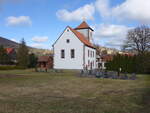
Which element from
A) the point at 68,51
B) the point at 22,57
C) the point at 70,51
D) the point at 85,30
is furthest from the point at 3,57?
the point at 85,30

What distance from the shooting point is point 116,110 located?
625 cm

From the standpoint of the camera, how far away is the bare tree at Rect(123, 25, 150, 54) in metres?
37.7

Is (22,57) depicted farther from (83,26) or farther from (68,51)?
(83,26)

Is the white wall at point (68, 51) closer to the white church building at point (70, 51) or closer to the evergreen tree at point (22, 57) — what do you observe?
the white church building at point (70, 51)

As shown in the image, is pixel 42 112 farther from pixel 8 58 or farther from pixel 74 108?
pixel 8 58

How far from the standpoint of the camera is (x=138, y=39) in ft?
127

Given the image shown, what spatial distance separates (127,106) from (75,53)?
95.9 ft

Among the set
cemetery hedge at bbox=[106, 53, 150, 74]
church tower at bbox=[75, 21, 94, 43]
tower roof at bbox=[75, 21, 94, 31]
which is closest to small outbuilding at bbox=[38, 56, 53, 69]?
tower roof at bbox=[75, 21, 94, 31]

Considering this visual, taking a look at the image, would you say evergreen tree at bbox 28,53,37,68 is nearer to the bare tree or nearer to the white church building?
the white church building

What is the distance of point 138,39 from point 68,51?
16.5 metres

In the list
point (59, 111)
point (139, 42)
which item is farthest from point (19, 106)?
point (139, 42)

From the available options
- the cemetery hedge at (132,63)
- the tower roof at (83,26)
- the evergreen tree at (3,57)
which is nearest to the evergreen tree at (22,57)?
the evergreen tree at (3,57)

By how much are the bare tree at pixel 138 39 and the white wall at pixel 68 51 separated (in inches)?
491

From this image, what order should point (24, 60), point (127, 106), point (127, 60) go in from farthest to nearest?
1. point (24, 60)
2. point (127, 60)
3. point (127, 106)
